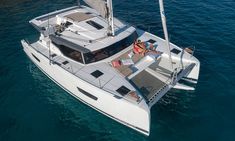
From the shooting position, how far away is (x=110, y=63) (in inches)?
786

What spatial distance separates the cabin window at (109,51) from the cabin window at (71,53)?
1.71 feet

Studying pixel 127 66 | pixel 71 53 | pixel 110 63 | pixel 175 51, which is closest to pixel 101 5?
pixel 71 53

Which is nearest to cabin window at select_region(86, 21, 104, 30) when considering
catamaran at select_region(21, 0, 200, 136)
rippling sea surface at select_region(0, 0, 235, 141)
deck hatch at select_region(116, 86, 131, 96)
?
catamaran at select_region(21, 0, 200, 136)

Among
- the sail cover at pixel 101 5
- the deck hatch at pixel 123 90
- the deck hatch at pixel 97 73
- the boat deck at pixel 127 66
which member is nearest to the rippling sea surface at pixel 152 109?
the deck hatch at pixel 123 90

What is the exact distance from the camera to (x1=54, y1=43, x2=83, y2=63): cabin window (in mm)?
19836

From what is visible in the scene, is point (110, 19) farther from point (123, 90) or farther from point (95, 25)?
point (123, 90)

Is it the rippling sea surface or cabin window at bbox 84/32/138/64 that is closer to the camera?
the rippling sea surface

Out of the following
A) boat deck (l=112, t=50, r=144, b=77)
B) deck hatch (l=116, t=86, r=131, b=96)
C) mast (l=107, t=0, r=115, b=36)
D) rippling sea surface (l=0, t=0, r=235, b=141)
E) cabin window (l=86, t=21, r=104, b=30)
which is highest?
mast (l=107, t=0, r=115, b=36)

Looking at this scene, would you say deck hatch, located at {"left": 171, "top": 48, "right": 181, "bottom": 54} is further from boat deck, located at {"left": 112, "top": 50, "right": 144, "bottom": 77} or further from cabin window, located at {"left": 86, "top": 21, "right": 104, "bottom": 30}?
cabin window, located at {"left": 86, "top": 21, "right": 104, "bottom": 30}

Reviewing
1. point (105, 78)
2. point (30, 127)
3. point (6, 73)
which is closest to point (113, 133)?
point (105, 78)

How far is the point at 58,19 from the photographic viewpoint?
2347cm

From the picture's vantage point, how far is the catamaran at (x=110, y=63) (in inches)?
A: 688

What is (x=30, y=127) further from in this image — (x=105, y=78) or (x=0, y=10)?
(x=0, y=10)

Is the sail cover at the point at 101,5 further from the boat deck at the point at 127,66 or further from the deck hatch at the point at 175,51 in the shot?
the deck hatch at the point at 175,51
